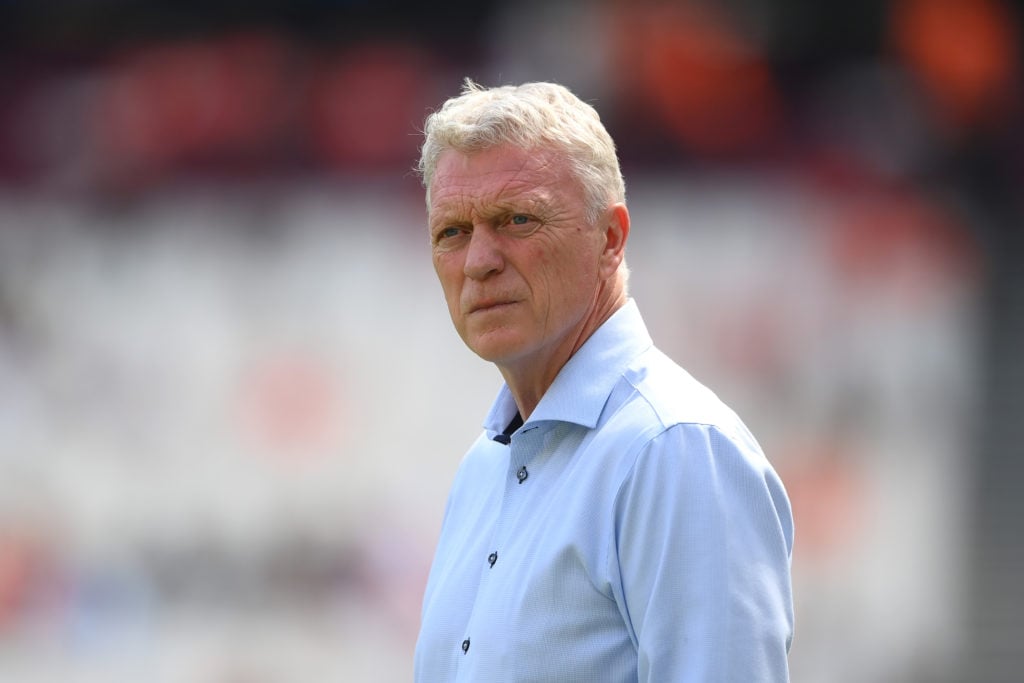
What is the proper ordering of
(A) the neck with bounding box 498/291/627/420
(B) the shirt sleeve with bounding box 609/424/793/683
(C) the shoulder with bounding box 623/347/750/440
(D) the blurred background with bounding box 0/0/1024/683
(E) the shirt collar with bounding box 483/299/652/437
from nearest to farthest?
(B) the shirt sleeve with bounding box 609/424/793/683, (C) the shoulder with bounding box 623/347/750/440, (E) the shirt collar with bounding box 483/299/652/437, (A) the neck with bounding box 498/291/627/420, (D) the blurred background with bounding box 0/0/1024/683

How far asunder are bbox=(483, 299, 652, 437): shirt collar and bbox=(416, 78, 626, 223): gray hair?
165 millimetres

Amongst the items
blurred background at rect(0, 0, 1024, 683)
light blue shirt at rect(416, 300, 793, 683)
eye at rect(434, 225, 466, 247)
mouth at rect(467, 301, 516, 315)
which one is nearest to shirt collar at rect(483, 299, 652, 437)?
light blue shirt at rect(416, 300, 793, 683)

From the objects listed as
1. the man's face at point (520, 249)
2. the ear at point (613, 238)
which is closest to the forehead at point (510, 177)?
the man's face at point (520, 249)

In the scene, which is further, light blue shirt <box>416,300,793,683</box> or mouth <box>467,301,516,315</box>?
mouth <box>467,301,516,315</box>

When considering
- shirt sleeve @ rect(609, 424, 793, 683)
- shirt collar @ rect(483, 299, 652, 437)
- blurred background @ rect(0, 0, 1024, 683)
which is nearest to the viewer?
shirt sleeve @ rect(609, 424, 793, 683)

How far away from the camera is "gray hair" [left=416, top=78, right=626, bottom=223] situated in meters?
1.98

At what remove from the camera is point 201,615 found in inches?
310

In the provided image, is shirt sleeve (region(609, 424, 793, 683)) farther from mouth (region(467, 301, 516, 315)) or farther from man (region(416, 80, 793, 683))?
mouth (region(467, 301, 516, 315))

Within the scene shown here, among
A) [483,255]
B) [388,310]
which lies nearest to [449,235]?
[483,255]

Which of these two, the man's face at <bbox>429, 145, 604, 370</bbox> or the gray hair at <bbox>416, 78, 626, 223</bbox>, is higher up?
the gray hair at <bbox>416, 78, 626, 223</bbox>

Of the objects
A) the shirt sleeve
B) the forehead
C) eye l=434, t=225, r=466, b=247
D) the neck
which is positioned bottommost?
the shirt sleeve

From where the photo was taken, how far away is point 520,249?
2.01m

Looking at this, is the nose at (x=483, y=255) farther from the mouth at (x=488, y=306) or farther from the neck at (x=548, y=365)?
the neck at (x=548, y=365)

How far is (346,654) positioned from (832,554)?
9.01 feet
